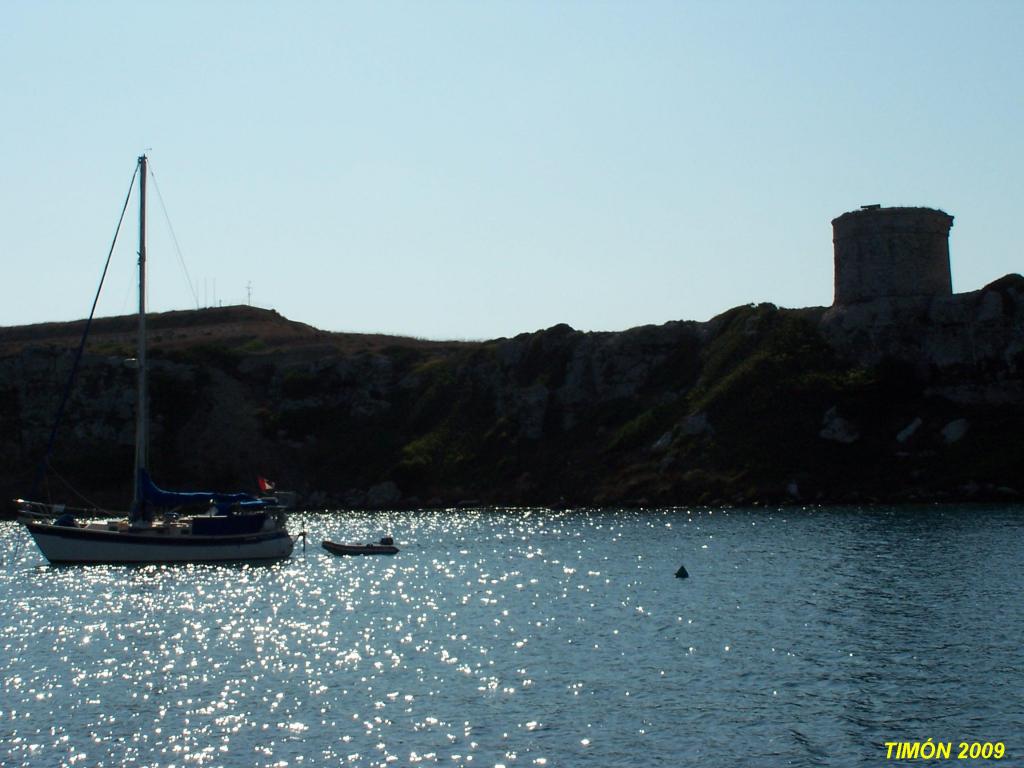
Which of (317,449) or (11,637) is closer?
(11,637)

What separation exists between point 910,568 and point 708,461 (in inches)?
1815

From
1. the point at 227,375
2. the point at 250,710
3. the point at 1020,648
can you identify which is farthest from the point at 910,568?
the point at 227,375

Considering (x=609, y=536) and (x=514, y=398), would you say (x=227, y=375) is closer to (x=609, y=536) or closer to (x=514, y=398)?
(x=514, y=398)

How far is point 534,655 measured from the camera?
43.3m

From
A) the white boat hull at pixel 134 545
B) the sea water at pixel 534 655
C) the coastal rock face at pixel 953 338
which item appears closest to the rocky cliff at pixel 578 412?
the coastal rock face at pixel 953 338

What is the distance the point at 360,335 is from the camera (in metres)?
158

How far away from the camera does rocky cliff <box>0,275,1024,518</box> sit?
103438mm

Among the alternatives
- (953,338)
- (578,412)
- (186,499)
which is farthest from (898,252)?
(186,499)

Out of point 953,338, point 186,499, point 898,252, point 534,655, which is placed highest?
point 898,252

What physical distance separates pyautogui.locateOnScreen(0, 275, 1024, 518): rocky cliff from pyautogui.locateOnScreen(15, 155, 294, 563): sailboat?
4000 cm

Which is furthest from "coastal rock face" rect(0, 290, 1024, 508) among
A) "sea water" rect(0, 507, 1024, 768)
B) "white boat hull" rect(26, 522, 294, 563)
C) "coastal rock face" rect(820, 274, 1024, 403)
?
"white boat hull" rect(26, 522, 294, 563)

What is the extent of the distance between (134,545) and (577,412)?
58974mm

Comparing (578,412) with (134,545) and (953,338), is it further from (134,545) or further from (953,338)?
(134,545)

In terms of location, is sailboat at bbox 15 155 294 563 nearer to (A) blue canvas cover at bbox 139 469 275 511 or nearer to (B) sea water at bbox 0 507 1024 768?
(A) blue canvas cover at bbox 139 469 275 511
